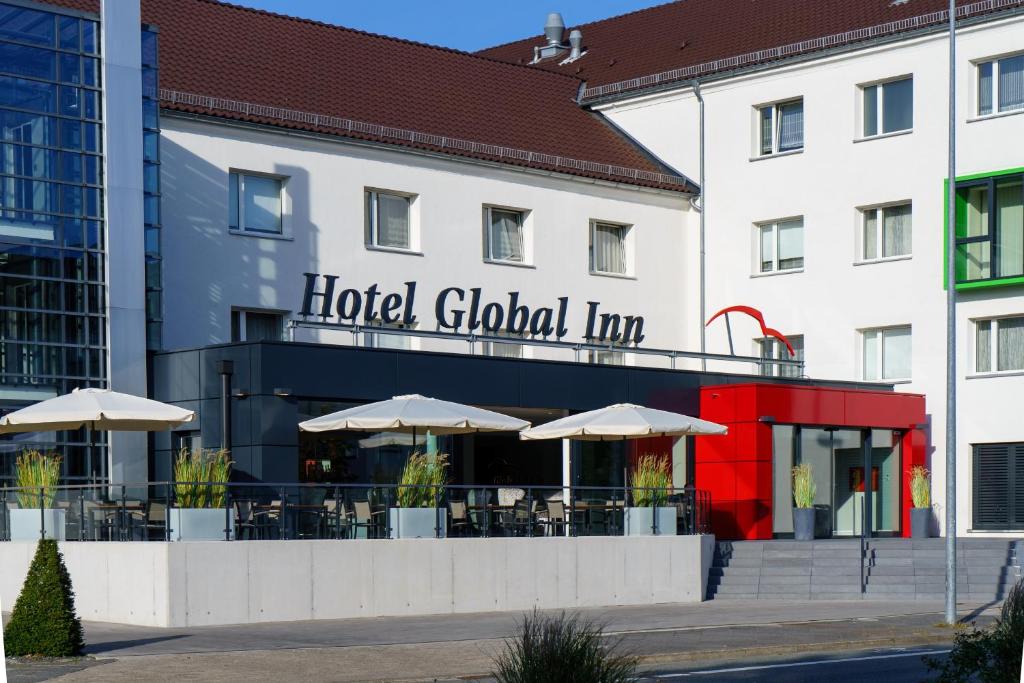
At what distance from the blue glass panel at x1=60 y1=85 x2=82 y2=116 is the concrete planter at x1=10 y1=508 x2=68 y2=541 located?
7.40 meters

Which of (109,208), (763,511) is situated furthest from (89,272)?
Result: (763,511)

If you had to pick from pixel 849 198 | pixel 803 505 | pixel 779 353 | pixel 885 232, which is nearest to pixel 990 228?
pixel 885 232

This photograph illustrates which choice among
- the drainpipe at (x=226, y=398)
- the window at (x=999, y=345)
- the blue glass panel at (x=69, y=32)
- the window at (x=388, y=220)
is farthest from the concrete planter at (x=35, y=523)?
the window at (x=999, y=345)

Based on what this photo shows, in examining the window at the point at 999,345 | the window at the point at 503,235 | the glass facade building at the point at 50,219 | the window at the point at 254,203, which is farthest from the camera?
the window at the point at 503,235

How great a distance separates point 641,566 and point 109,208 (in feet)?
36.3

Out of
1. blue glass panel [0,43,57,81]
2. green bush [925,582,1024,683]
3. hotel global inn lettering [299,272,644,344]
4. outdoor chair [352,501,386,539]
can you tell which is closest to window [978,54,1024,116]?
hotel global inn lettering [299,272,644,344]

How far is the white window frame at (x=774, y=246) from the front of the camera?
38219 millimetres

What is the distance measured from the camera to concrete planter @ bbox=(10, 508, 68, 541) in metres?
22.8

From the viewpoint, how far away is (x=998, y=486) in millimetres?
34562

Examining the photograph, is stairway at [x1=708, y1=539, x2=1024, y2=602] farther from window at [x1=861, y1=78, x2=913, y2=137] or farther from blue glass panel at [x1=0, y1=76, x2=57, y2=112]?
blue glass panel at [x1=0, y1=76, x2=57, y2=112]

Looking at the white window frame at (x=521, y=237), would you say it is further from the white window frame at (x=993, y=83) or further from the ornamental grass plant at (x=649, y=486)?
the white window frame at (x=993, y=83)

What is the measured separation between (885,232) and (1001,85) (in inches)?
168

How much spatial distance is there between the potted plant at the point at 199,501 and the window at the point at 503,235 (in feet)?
47.6

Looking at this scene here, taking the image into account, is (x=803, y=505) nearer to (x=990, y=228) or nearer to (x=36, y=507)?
(x=990, y=228)
